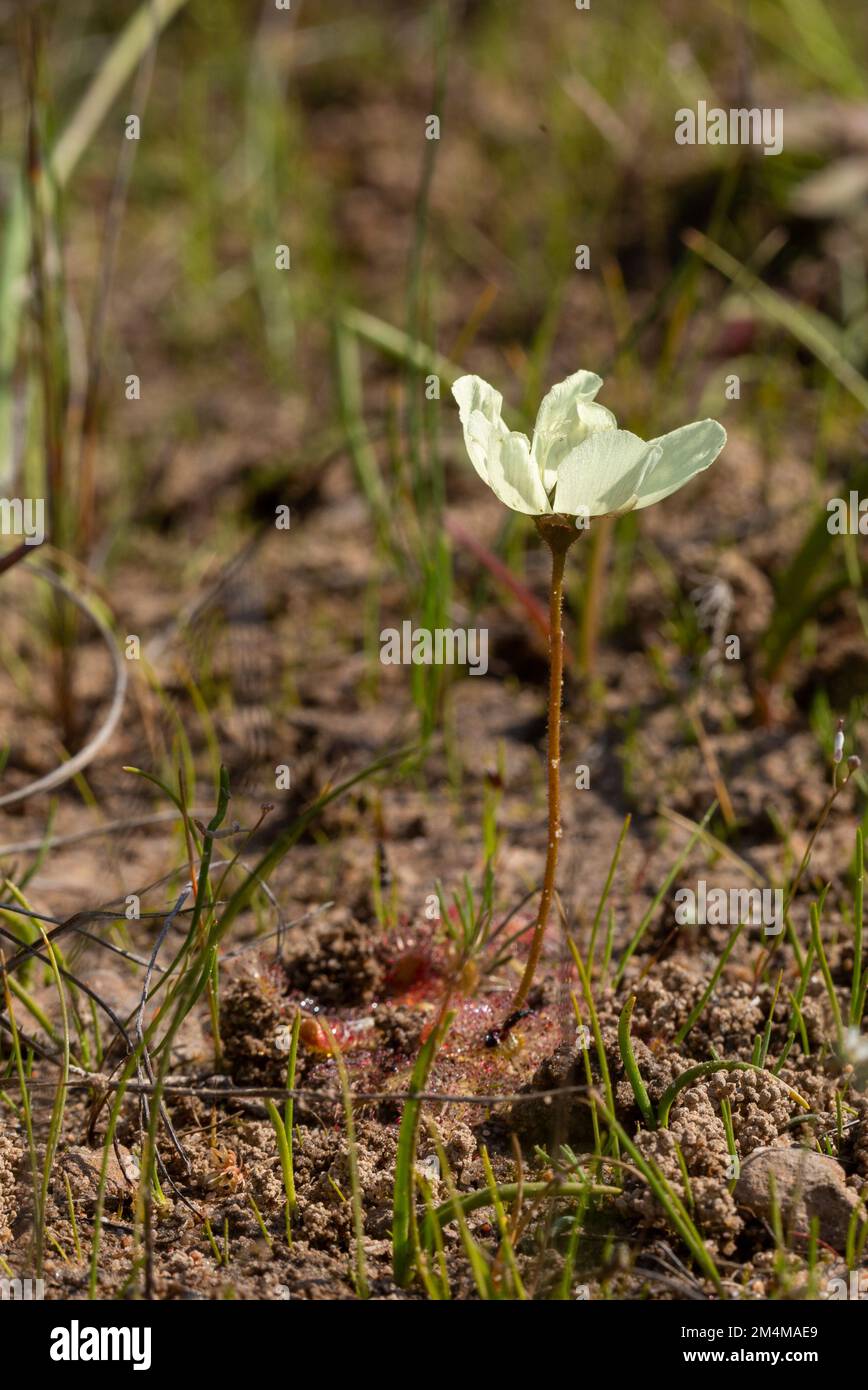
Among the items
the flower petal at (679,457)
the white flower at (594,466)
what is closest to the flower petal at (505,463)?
the white flower at (594,466)

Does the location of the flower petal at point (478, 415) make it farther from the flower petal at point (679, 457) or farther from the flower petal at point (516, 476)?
the flower petal at point (679, 457)

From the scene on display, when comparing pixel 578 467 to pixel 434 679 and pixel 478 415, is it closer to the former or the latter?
pixel 478 415

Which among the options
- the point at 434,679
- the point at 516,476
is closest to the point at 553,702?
the point at 516,476

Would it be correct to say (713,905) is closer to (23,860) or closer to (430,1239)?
(430,1239)

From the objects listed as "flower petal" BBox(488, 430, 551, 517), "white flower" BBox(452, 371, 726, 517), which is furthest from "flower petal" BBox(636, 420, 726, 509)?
"flower petal" BBox(488, 430, 551, 517)

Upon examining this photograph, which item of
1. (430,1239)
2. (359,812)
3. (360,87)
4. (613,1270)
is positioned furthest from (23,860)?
(360,87)
